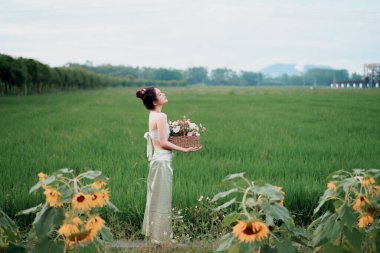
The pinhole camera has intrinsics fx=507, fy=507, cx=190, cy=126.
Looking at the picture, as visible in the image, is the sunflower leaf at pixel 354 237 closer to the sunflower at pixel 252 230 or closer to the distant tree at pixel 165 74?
the sunflower at pixel 252 230

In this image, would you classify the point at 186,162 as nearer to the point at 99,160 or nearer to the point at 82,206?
the point at 99,160

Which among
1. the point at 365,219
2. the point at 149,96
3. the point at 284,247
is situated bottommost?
the point at 284,247

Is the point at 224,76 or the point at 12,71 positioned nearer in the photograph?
the point at 12,71

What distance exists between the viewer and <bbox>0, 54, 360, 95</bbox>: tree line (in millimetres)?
39594

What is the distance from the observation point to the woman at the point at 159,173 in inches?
164

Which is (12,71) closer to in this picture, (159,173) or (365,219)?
(159,173)

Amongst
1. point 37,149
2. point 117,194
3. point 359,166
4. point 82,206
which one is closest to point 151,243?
point 117,194

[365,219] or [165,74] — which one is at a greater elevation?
[165,74]

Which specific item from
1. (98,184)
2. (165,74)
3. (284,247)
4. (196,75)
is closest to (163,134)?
(98,184)

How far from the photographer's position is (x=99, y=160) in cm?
759

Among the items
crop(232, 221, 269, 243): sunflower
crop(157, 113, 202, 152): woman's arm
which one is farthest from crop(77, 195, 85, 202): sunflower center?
crop(157, 113, 202, 152): woman's arm

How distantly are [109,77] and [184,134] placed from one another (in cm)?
10219

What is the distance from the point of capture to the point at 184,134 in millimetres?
4301

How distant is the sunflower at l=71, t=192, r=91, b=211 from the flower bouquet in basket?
1.69m
